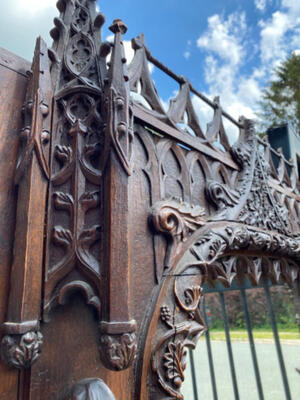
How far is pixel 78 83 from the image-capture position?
2.55ft

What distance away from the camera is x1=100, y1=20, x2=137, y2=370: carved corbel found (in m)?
0.59

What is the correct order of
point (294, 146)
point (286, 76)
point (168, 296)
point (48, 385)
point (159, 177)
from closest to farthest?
point (48, 385)
point (168, 296)
point (159, 177)
point (294, 146)
point (286, 76)

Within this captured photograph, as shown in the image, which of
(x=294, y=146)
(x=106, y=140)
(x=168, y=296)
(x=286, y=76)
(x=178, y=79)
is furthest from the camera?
(x=286, y=76)

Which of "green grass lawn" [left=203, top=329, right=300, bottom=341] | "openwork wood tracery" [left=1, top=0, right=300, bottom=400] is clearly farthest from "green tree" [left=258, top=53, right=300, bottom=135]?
"openwork wood tracery" [left=1, top=0, right=300, bottom=400]

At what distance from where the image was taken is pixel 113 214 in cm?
67

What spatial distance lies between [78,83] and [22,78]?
138 millimetres

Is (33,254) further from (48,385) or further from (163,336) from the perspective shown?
(163,336)

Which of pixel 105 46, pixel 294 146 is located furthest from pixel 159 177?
pixel 294 146

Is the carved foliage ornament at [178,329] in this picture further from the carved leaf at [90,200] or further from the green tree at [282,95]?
the green tree at [282,95]

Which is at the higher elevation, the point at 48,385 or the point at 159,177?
the point at 159,177

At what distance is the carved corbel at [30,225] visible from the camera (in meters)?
0.55

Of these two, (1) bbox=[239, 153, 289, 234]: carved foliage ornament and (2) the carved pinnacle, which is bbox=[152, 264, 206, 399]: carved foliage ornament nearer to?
(1) bbox=[239, 153, 289, 234]: carved foliage ornament

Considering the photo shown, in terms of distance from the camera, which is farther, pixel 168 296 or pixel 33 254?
pixel 168 296

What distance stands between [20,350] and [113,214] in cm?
30
